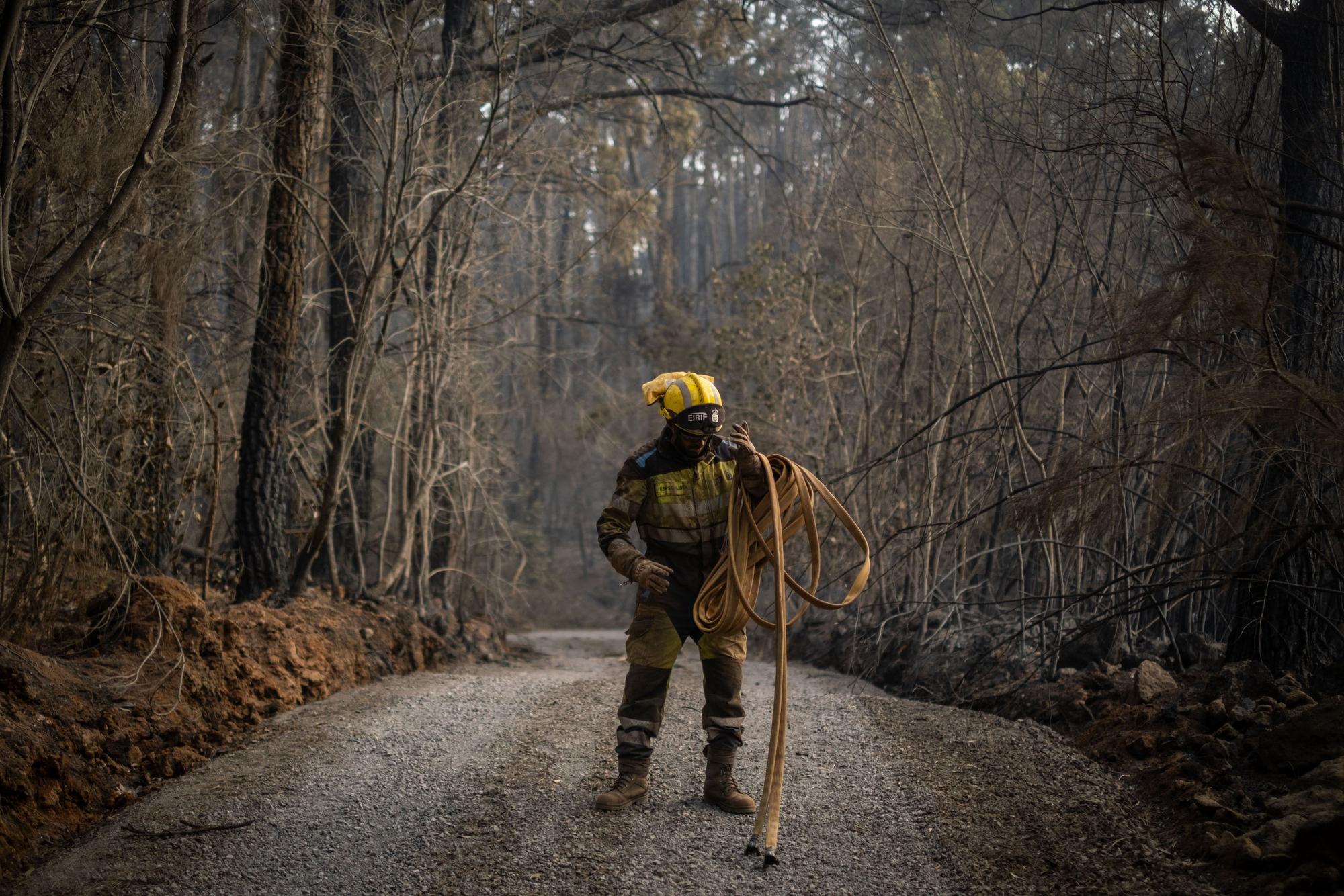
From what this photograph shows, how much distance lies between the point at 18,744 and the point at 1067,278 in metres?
7.43

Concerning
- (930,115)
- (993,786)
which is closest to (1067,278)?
(930,115)

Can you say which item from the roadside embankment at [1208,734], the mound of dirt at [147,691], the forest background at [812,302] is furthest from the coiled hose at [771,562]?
the mound of dirt at [147,691]

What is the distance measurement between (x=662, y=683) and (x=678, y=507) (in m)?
0.78

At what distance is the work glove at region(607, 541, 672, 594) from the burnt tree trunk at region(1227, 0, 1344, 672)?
2.84 m

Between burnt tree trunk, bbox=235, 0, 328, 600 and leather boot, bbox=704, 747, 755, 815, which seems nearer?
leather boot, bbox=704, 747, 755, 815

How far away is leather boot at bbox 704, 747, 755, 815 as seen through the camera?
14.6 feet

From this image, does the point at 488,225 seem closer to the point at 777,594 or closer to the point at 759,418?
the point at 759,418

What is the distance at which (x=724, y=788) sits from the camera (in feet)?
14.8

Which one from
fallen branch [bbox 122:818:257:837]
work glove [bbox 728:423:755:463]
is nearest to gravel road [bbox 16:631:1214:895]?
Result: fallen branch [bbox 122:818:257:837]

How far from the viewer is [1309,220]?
5.60m

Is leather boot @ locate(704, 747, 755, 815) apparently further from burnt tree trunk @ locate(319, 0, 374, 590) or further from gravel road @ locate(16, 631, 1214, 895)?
burnt tree trunk @ locate(319, 0, 374, 590)

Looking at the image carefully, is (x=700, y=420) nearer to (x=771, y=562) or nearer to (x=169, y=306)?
(x=771, y=562)

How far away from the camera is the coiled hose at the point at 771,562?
4.23 metres

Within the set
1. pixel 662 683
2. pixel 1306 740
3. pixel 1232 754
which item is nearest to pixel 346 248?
pixel 662 683
